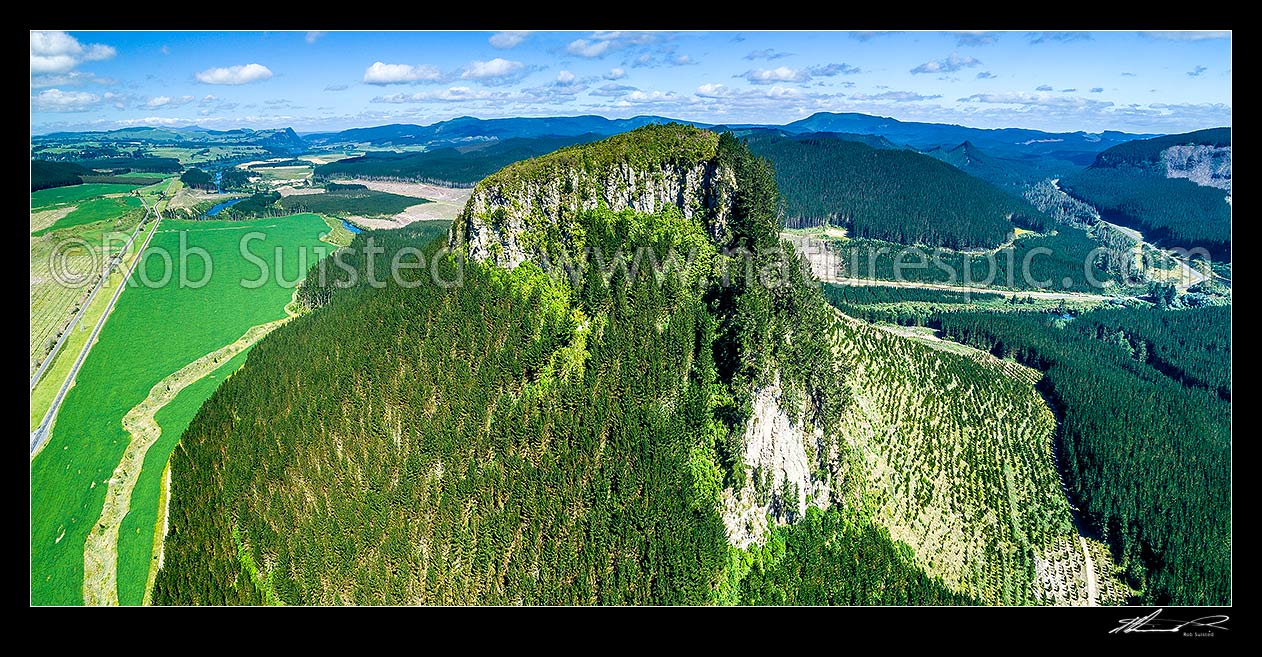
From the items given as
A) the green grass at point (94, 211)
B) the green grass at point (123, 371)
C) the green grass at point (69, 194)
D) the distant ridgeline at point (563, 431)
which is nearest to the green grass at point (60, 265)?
the green grass at point (94, 211)

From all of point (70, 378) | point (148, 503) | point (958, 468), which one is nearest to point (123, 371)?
point (70, 378)

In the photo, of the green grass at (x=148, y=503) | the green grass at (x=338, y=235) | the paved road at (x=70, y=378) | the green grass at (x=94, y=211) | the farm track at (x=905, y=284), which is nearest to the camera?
the green grass at (x=148, y=503)

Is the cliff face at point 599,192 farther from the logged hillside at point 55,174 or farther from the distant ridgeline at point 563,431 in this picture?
the logged hillside at point 55,174

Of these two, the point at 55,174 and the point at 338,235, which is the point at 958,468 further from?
the point at 55,174

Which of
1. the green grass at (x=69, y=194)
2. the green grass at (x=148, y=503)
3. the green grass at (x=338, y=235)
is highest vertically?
the green grass at (x=69, y=194)

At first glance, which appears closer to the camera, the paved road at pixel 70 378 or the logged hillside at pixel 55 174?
the paved road at pixel 70 378

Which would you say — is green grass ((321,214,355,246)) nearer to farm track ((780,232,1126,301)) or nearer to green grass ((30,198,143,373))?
green grass ((30,198,143,373))
